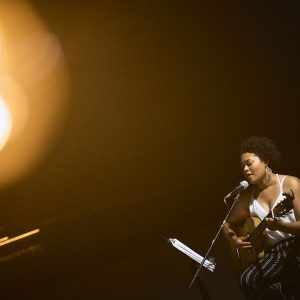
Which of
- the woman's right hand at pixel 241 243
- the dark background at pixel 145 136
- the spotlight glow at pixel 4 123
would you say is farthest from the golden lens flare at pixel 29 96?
the woman's right hand at pixel 241 243

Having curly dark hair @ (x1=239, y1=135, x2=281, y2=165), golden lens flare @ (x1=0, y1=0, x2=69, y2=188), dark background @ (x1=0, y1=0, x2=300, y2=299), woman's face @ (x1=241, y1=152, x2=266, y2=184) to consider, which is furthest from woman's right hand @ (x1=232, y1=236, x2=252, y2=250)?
golden lens flare @ (x1=0, y1=0, x2=69, y2=188)

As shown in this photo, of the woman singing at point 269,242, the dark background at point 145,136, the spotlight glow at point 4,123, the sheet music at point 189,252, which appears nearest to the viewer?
the sheet music at point 189,252

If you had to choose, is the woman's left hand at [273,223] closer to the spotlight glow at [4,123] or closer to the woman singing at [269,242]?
the woman singing at [269,242]

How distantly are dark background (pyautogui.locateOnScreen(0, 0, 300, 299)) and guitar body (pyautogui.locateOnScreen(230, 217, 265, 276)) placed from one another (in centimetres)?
160

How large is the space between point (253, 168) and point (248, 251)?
69 cm

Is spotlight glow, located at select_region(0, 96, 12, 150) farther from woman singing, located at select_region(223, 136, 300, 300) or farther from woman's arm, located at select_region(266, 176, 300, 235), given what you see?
woman's arm, located at select_region(266, 176, 300, 235)

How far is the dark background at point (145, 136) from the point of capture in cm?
560

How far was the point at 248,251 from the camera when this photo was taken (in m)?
3.12

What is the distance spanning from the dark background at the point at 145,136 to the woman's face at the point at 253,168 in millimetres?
2184

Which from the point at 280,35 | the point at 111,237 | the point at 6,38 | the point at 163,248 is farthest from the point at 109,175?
the point at 280,35

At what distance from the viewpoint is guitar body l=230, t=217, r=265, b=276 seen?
10.0 ft

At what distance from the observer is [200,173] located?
7359 millimetres

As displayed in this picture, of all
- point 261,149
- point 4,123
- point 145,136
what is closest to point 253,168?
point 261,149

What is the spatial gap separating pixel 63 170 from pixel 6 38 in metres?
2.34
